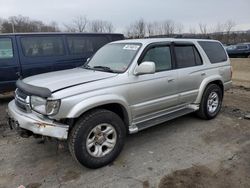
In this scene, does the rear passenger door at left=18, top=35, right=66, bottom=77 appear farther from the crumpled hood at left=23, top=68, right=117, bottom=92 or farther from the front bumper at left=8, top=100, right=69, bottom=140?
the front bumper at left=8, top=100, right=69, bottom=140

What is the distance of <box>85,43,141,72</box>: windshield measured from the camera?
406 cm

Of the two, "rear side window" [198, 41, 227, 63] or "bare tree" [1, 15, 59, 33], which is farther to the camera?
"bare tree" [1, 15, 59, 33]

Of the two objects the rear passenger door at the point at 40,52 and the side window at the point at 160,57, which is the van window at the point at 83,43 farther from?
the side window at the point at 160,57

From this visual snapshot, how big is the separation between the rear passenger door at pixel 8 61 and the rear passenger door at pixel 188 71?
3986 millimetres

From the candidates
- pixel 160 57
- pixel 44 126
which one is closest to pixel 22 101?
pixel 44 126

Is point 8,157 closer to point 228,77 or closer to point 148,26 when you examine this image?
point 228,77

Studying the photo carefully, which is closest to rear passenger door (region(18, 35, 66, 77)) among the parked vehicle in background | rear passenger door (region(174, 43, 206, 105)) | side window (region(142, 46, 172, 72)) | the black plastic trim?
the black plastic trim

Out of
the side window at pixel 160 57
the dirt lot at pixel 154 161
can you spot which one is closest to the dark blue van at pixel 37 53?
the dirt lot at pixel 154 161

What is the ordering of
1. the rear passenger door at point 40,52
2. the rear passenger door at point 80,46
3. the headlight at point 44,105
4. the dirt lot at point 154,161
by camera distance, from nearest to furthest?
the headlight at point 44,105
the dirt lot at point 154,161
the rear passenger door at point 40,52
the rear passenger door at point 80,46

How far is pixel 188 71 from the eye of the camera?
4.82 meters

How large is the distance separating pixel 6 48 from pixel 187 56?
436 cm

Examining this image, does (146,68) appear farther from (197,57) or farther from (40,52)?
(40,52)

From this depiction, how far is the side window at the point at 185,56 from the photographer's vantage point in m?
4.75

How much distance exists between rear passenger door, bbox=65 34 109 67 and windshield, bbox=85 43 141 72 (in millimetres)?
2432
